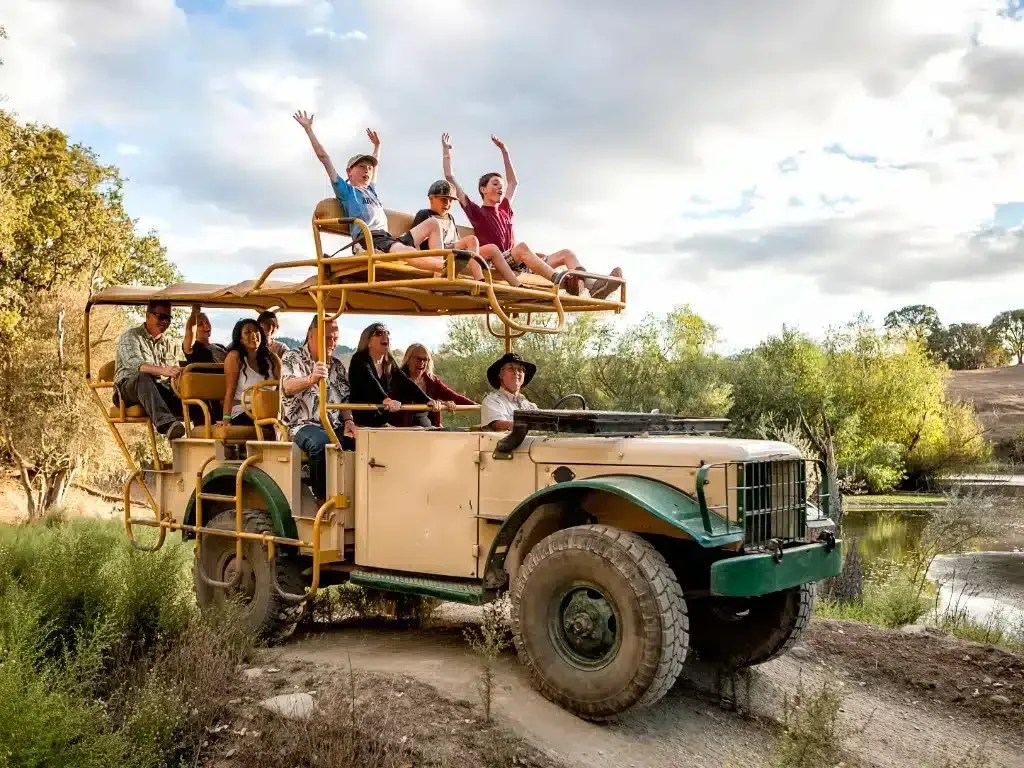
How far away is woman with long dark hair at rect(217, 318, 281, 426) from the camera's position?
802cm

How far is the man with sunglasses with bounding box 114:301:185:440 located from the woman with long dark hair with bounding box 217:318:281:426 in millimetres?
612

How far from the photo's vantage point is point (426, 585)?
6.48 metres

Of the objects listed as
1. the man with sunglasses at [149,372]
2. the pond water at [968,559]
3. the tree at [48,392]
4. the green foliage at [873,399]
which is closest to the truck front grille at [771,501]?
the man with sunglasses at [149,372]

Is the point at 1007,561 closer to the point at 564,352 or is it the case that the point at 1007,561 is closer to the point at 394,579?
the point at 564,352

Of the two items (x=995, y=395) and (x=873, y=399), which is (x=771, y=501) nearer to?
(x=873, y=399)

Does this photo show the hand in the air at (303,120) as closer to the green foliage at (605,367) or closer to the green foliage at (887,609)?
the green foliage at (887,609)

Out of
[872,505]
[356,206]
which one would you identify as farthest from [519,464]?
[872,505]

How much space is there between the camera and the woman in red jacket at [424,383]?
8.19 meters

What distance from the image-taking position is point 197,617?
722cm

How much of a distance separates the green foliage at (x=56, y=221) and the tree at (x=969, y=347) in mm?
91934

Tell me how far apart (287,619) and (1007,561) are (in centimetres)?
2210

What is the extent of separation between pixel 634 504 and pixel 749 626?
5.47 ft

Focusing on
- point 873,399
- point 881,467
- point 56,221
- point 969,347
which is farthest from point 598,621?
point 969,347

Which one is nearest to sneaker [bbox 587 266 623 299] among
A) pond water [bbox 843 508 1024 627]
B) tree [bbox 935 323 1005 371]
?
pond water [bbox 843 508 1024 627]
